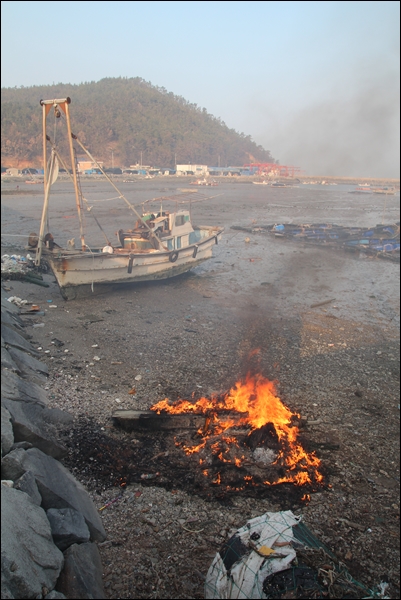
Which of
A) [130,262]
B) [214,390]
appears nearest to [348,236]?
[130,262]

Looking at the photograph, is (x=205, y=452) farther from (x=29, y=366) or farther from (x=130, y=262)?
(x=130, y=262)

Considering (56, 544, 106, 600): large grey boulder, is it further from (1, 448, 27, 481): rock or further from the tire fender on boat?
the tire fender on boat

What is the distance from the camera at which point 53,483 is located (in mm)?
4262

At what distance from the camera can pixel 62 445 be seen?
563cm

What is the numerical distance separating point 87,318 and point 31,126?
→ 2946 inches

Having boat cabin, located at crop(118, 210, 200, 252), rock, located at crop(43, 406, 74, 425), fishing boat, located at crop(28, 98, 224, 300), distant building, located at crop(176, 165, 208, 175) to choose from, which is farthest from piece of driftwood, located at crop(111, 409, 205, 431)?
distant building, located at crop(176, 165, 208, 175)

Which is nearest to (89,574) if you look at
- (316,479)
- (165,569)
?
(165,569)

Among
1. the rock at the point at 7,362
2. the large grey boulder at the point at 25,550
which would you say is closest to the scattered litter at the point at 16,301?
the rock at the point at 7,362

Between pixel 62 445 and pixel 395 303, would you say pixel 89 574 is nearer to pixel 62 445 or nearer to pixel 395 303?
pixel 62 445

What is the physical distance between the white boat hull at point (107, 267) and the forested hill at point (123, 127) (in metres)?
60.3

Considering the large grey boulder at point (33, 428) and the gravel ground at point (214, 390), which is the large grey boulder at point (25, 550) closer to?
the gravel ground at point (214, 390)

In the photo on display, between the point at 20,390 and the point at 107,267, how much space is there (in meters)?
7.85

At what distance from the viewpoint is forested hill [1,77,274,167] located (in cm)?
7312

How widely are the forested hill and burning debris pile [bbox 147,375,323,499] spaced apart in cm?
6899
